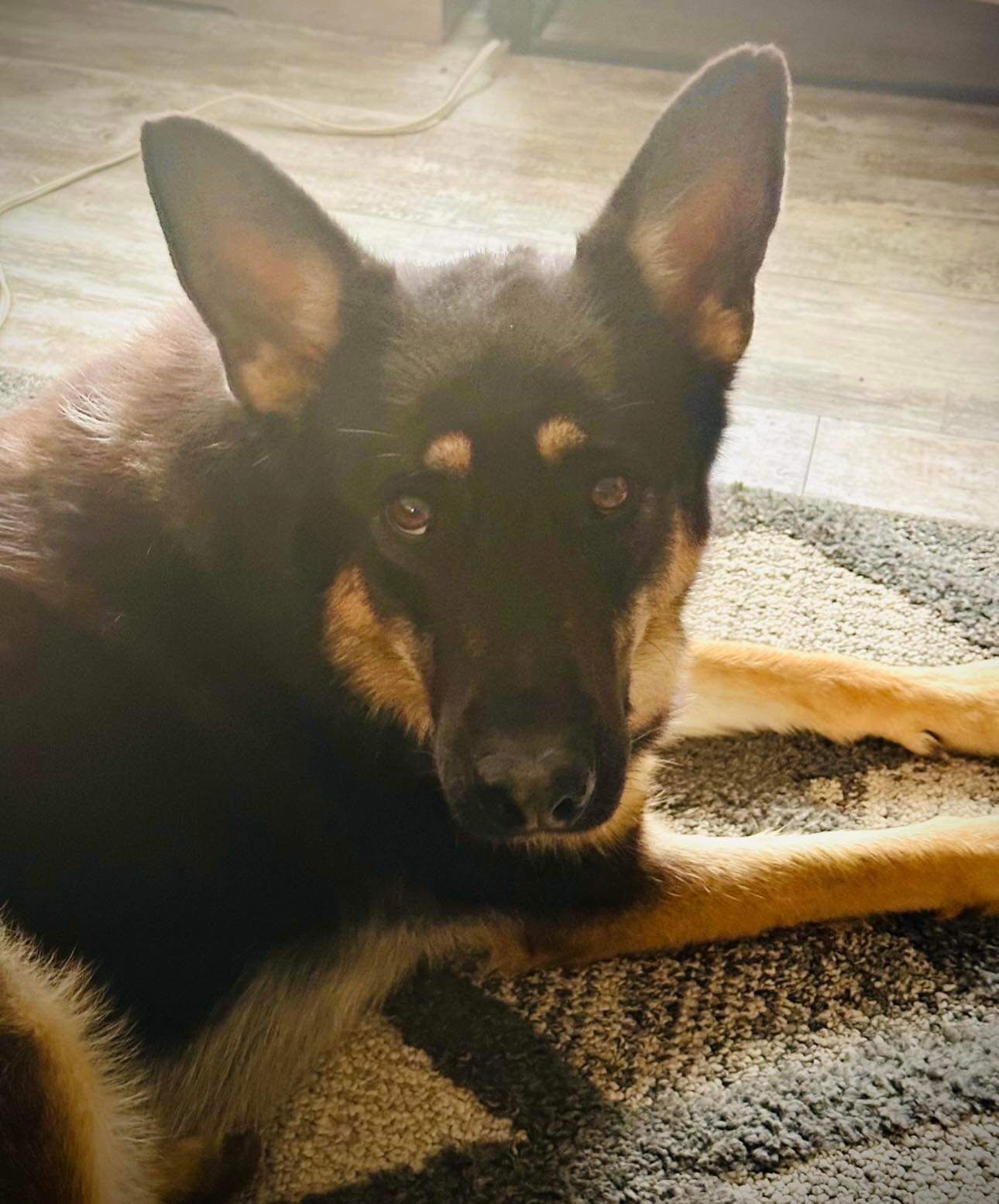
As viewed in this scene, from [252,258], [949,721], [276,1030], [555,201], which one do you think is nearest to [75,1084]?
[276,1030]

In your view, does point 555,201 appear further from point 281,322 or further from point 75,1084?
point 75,1084

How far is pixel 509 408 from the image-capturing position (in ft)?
4.89

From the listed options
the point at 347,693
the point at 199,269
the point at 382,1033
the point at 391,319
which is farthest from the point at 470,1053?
the point at 199,269

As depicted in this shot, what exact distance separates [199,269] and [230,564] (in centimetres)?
40

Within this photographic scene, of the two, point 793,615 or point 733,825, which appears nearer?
point 733,825

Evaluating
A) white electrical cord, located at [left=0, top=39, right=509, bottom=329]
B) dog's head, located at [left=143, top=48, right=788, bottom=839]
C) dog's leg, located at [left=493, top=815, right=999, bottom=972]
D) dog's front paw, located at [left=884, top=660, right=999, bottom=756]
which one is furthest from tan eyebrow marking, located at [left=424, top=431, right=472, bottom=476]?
white electrical cord, located at [left=0, top=39, right=509, bottom=329]

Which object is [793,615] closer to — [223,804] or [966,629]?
[966,629]

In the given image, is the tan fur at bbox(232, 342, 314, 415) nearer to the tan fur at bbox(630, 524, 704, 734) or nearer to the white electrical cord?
the tan fur at bbox(630, 524, 704, 734)

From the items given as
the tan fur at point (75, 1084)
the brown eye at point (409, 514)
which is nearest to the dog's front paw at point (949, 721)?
the brown eye at point (409, 514)

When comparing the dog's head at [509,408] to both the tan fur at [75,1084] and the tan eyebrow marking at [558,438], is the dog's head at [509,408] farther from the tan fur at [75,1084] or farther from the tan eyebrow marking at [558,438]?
the tan fur at [75,1084]

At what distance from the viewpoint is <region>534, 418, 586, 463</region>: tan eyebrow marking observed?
1.50 meters

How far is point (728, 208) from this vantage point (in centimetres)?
162

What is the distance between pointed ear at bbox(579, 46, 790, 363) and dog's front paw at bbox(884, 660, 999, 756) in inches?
32.1

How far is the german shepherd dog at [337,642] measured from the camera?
1.48 metres
